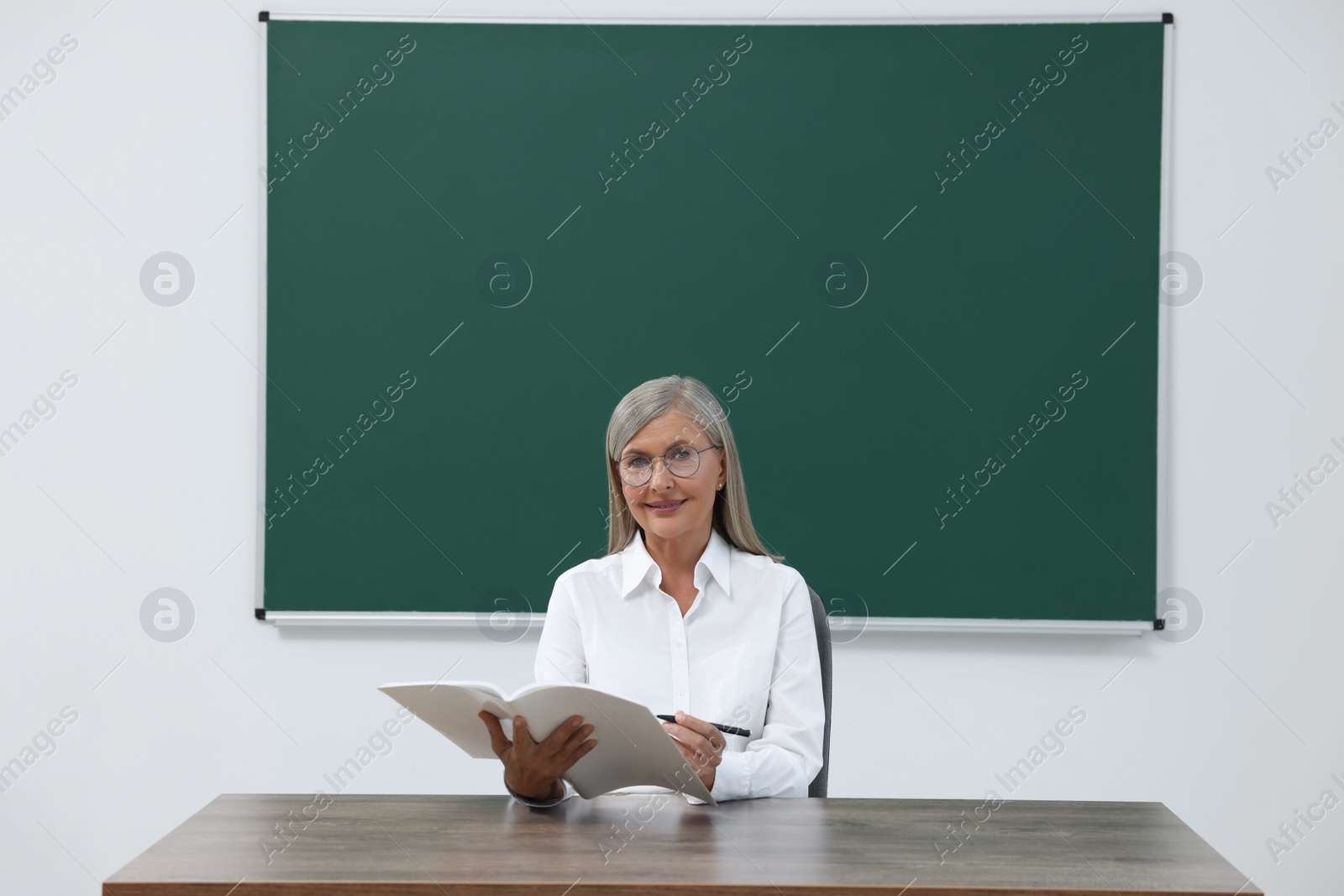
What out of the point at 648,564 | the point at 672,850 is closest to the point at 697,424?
the point at 648,564

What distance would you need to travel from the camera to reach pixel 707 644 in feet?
5.87

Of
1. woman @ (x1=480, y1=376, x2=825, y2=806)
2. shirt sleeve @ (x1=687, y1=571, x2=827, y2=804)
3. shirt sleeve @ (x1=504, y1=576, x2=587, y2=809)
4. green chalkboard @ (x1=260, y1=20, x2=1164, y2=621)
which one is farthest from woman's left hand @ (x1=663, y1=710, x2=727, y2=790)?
green chalkboard @ (x1=260, y1=20, x2=1164, y2=621)

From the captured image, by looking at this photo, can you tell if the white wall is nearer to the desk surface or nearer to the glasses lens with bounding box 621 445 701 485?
the glasses lens with bounding box 621 445 701 485

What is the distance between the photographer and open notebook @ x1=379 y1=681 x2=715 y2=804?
1316mm

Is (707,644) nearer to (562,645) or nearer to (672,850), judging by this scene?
(562,645)

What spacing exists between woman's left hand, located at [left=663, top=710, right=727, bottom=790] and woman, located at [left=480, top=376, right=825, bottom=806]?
0.51ft

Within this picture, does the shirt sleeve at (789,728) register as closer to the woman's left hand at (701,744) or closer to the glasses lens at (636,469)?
the woman's left hand at (701,744)

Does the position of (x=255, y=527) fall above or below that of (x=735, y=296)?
below

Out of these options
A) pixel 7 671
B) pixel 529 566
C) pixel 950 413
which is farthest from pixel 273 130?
pixel 950 413

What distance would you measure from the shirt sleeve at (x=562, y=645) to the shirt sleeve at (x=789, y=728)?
343 mm

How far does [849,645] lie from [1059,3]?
183cm

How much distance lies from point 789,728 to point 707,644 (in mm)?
209

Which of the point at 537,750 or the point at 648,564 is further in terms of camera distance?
the point at 648,564

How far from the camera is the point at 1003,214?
2.70 metres
